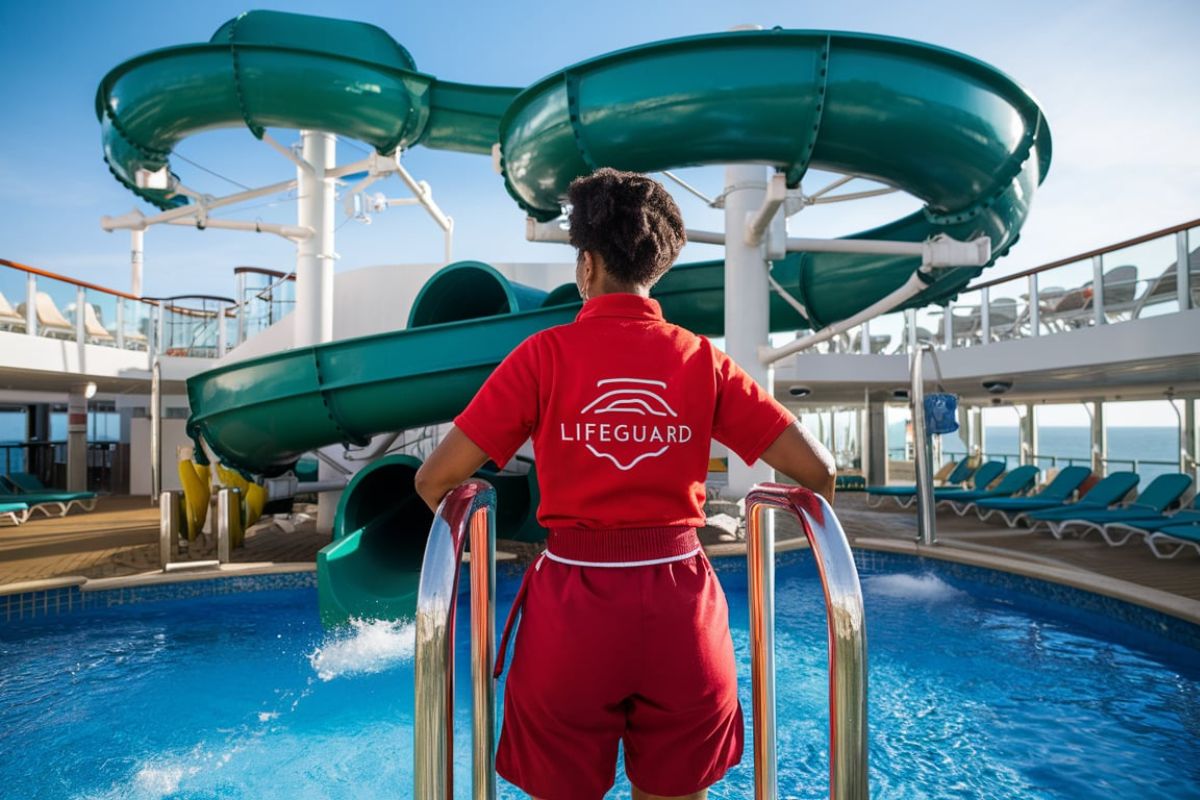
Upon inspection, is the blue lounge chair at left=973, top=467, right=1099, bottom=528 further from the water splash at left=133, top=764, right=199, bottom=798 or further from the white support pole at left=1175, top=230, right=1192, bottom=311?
the water splash at left=133, top=764, right=199, bottom=798

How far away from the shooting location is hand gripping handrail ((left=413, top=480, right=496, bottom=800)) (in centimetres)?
88

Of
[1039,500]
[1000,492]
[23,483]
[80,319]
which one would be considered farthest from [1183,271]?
[23,483]

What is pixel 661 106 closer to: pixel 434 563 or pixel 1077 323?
pixel 434 563

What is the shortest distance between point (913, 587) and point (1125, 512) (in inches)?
129

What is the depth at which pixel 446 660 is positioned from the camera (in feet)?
2.97

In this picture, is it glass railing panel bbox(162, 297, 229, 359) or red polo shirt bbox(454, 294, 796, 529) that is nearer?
red polo shirt bbox(454, 294, 796, 529)

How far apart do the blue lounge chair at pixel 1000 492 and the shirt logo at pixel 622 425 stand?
415 inches

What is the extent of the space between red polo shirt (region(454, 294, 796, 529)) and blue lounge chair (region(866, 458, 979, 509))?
10.7 meters

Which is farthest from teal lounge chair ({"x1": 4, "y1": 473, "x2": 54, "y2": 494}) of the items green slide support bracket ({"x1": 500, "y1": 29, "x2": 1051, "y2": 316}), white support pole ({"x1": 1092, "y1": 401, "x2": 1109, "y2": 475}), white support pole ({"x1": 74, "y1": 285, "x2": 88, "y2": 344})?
white support pole ({"x1": 1092, "y1": 401, "x2": 1109, "y2": 475})

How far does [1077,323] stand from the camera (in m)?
9.41

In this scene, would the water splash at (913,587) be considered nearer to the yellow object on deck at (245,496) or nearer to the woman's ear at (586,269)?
the woman's ear at (586,269)

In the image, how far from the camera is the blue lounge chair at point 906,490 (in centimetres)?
1153

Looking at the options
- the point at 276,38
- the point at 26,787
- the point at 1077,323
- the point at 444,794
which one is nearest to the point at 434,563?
the point at 444,794

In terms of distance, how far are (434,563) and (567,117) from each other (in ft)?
14.1
